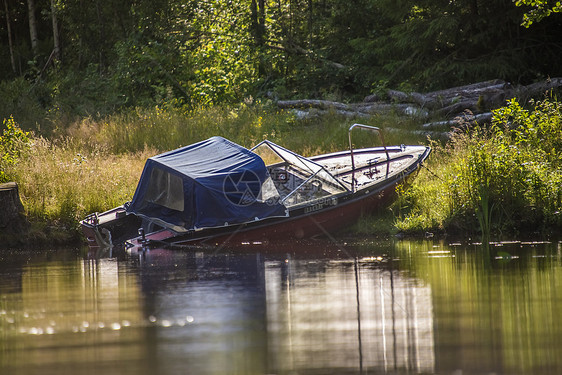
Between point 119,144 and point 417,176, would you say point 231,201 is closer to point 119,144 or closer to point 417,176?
point 417,176

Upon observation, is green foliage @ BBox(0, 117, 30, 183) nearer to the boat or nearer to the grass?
the grass

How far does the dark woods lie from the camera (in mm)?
23531

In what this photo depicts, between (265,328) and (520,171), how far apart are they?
8.26 metres

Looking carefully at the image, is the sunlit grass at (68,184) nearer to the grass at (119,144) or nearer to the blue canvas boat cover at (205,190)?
the grass at (119,144)

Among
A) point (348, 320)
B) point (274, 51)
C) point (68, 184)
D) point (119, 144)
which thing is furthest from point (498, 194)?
point (274, 51)

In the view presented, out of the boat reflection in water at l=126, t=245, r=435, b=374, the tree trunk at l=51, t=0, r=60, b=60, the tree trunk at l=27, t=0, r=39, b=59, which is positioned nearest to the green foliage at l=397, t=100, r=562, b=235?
the boat reflection in water at l=126, t=245, r=435, b=374

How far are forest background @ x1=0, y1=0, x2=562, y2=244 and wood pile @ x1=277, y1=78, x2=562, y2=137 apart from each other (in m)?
0.63

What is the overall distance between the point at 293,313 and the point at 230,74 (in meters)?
18.6

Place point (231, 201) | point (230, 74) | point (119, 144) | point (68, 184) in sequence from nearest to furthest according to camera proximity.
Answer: point (231, 201) → point (68, 184) → point (119, 144) → point (230, 74)

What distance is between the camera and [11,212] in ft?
51.4

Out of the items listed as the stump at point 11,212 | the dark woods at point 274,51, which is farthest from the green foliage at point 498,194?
the dark woods at point 274,51

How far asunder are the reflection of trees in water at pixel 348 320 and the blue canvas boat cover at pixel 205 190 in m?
3.10

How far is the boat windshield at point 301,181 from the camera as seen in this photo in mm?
15391

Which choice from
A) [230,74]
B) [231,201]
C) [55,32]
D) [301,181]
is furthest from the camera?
[55,32]
